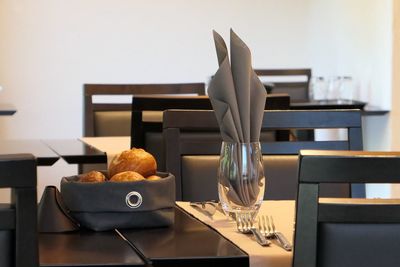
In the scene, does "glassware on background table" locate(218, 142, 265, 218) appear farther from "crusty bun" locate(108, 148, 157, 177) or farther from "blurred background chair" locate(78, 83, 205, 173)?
"blurred background chair" locate(78, 83, 205, 173)

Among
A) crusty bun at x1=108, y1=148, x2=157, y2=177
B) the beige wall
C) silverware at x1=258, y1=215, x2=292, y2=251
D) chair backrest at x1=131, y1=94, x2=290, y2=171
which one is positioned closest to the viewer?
silverware at x1=258, y1=215, x2=292, y2=251

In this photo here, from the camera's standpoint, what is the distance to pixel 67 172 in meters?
4.64

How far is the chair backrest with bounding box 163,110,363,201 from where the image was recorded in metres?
2.03

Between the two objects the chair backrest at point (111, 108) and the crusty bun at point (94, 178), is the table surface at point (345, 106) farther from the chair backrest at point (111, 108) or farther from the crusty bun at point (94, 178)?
the crusty bun at point (94, 178)

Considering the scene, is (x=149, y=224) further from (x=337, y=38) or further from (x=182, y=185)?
(x=337, y=38)

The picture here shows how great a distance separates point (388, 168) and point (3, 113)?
137 inches

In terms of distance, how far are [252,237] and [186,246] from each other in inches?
6.4

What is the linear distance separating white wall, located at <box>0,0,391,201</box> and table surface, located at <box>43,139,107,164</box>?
278cm

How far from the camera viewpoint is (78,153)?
105 inches

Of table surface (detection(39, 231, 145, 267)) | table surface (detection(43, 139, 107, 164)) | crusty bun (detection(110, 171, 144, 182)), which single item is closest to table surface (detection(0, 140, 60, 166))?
table surface (detection(43, 139, 107, 164))

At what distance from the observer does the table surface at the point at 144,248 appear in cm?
121

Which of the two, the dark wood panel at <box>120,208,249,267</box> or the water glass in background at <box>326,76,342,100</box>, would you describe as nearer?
the dark wood panel at <box>120,208,249,267</box>

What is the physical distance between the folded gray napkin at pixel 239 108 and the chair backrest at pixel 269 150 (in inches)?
18.1

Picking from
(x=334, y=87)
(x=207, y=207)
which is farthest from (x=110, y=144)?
(x=334, y=87)
